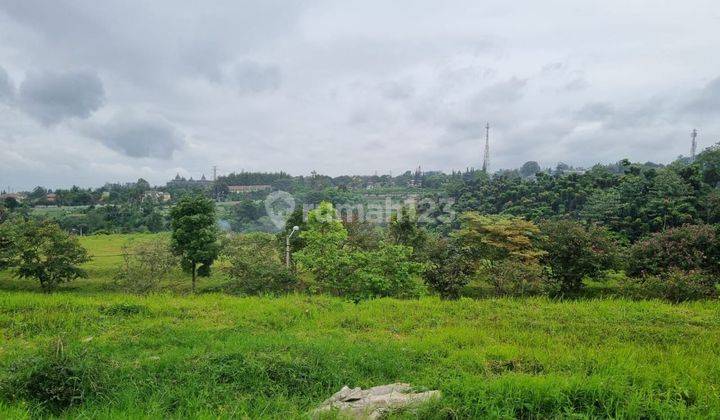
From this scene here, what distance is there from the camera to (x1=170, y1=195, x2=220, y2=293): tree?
746 inches

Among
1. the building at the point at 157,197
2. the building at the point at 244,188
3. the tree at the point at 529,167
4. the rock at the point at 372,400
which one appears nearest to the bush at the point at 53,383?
the rock at the point at 372,400

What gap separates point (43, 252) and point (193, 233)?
6193 mm

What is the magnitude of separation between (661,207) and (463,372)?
80.2 feet

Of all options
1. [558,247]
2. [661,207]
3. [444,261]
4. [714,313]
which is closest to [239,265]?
[444,261]

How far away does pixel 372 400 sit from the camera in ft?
10.6

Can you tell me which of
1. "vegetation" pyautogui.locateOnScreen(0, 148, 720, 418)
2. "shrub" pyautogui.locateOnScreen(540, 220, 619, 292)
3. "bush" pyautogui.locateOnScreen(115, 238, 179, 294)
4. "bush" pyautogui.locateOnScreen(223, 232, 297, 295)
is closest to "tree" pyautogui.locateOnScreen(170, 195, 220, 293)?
"bush" pyautogui.locateOnScreen(115, 238, 179, 294)

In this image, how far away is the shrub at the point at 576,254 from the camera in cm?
1240

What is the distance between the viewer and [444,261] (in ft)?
45.6

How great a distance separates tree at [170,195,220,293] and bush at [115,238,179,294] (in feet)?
1.88

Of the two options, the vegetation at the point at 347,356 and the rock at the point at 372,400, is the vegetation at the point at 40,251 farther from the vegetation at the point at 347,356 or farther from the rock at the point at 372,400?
the rock at the point at 372,400

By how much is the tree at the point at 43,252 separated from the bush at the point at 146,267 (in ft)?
7.61

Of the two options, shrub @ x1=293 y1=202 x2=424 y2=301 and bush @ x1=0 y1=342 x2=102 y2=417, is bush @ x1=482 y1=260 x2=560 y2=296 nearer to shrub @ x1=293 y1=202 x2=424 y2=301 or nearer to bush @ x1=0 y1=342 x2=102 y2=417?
shrub @ x1=293 y1=202 x2=424 y2=301

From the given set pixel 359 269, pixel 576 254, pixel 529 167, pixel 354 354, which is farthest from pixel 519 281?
pixel 529 167

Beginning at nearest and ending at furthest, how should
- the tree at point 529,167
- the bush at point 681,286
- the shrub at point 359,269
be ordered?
the bush at point 681,286 → the shrub at point 359,269 → the tree at point 529,167
